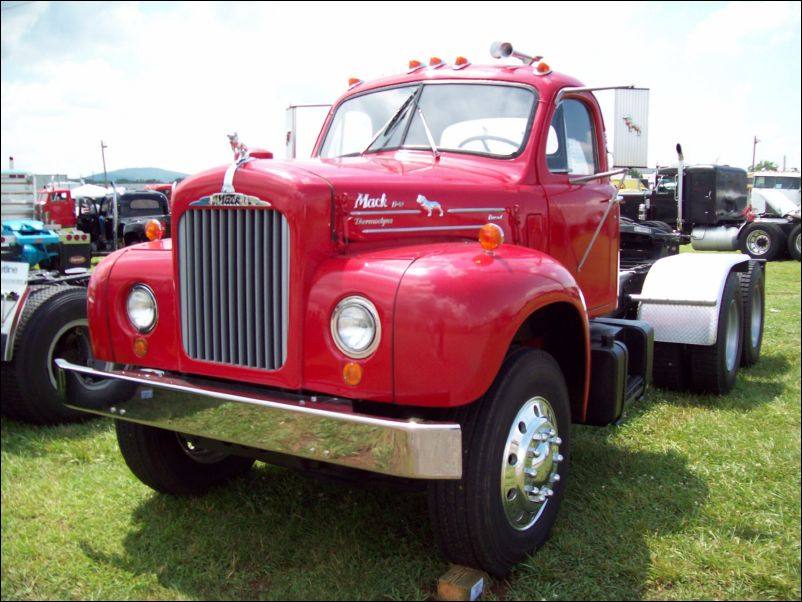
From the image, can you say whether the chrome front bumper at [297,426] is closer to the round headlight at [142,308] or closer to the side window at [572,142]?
the round headlight at [142,308]

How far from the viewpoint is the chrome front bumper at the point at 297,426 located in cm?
248

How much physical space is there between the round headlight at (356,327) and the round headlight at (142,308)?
102cm

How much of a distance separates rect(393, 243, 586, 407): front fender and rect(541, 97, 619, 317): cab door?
1469 mm

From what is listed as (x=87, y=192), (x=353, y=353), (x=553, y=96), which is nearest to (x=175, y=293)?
(x=353, y=353)

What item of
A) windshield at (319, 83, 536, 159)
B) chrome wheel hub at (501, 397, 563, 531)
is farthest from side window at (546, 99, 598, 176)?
chrome wheel hub at (501, 397, 563, 531)

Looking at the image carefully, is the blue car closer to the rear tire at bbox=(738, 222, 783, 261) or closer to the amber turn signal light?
the amber turn signal light

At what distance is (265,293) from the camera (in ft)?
9.59

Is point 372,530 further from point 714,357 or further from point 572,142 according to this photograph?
point 714,357

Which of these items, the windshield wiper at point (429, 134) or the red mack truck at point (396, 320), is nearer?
the red mack truck at point (396, 320)

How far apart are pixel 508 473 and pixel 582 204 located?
1981mm

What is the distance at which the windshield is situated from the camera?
406 cm

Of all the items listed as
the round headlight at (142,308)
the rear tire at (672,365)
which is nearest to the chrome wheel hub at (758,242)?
the rear tire at (672,365)

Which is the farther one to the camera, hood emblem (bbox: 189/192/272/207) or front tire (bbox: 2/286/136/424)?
front tire (bbox: 2/286/136/424)

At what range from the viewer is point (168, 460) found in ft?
12.2
